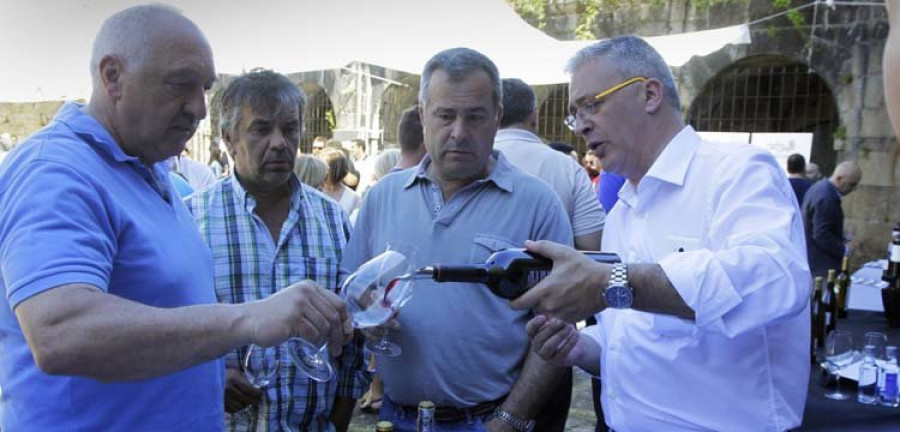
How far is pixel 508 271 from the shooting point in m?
1.76

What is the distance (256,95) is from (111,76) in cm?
91

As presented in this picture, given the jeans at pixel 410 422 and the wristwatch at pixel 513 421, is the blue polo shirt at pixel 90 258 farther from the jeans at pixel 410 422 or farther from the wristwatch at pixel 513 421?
the wristwatch at pixel 513 421

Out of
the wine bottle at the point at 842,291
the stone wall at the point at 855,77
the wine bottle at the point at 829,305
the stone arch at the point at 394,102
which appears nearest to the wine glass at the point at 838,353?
the wine bottle at the point at 829,305

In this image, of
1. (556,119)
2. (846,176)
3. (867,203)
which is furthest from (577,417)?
(556,119)

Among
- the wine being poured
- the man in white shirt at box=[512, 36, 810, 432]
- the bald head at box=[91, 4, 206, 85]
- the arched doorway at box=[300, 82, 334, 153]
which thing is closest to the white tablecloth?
the man in white shirt at box=[512, 36, 810, 432]

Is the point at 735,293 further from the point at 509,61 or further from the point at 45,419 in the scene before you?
the point at 509,61

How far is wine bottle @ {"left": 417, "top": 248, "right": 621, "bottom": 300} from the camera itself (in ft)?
5.67

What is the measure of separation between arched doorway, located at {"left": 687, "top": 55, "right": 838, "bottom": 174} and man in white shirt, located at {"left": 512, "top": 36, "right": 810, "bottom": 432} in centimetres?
1092

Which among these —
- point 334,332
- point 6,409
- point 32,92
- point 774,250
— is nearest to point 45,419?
point 6,409

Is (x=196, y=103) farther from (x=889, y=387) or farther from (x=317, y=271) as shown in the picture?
(x=889, y=387)

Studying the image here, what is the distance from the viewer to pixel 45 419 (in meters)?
1.53

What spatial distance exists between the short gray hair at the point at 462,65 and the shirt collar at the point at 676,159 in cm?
83

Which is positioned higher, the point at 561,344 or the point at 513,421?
the point at 561,344

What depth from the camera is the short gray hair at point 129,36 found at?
5.27 feet
